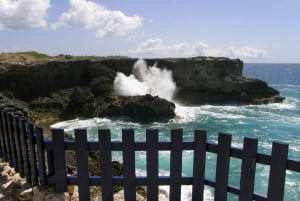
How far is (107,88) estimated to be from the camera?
34906mm

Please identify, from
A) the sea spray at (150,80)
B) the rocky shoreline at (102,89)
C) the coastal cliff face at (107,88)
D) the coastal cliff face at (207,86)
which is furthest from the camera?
the coastal cliff face at (207,86)

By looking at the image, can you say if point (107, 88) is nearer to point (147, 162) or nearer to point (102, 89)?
point (102, 89)

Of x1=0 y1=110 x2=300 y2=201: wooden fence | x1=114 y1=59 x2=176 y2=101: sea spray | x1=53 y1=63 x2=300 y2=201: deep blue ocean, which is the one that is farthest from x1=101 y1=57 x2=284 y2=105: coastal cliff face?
x1=0 y1=110 x2=300 y2=201: wooden fence

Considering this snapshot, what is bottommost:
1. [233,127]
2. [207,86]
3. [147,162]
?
[233,127]

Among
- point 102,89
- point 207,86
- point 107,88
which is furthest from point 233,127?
point 207,86

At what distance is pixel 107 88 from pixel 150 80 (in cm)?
952

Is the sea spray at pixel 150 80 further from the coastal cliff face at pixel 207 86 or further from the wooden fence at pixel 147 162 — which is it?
the wooden fence at pixel 147 162

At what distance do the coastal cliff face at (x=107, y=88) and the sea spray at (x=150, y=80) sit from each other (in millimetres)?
738

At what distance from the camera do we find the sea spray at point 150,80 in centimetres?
3992

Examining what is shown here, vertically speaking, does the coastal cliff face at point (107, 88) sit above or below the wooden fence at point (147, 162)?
below

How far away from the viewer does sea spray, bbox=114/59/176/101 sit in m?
39.9

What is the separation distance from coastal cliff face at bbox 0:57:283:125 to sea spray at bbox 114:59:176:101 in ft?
2.42

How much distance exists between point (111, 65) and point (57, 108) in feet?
32.9

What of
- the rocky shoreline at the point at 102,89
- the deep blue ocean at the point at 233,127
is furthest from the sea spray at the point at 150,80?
the deep blue ocean at the point at 233,127
